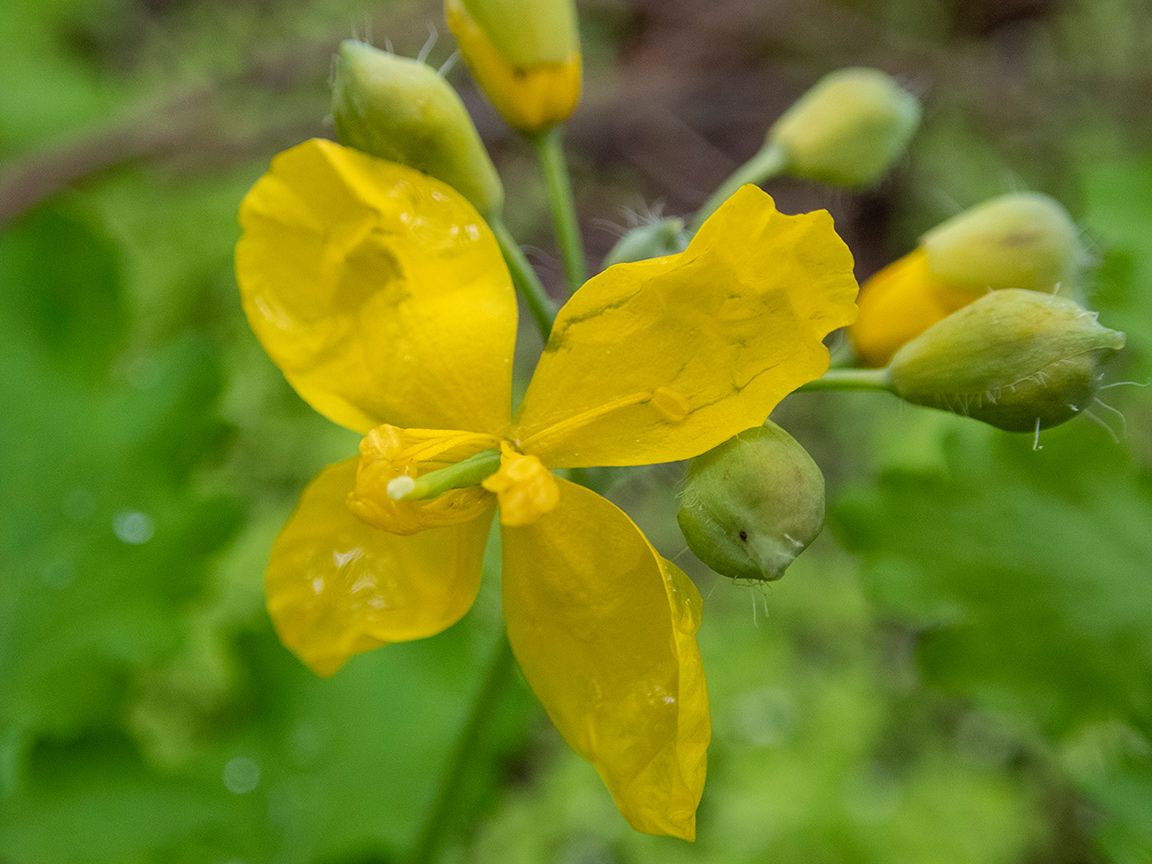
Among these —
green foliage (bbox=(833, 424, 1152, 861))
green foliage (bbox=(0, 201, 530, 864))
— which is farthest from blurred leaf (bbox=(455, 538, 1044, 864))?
green foliage (bbox=(833, 424, 1152, 861))

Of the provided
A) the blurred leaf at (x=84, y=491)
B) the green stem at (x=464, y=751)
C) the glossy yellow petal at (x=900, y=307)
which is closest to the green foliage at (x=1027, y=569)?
the glossy yellow petal at (x=900, y=307)

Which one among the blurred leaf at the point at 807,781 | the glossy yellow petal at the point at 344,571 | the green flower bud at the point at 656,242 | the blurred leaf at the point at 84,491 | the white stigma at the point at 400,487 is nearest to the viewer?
the white stigma at the point at 400,487

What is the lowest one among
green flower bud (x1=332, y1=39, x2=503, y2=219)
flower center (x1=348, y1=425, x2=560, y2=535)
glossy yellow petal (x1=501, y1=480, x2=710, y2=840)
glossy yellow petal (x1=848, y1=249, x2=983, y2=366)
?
glossy yellow petal (x1=501, y1=480, x2=710, y2=840)

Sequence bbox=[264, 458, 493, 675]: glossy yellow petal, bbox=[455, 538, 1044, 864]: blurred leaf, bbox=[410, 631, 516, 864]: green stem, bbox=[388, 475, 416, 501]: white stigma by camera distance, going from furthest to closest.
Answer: bbox=[455, 538, 1044, 864]: blurred leaf < bbox=[410, 631, 516, 864]: green stem < bbox=[264, 458, 493, 675]: glossy yellow petal < bbox=[388, 475, 416, 501]: white stigma

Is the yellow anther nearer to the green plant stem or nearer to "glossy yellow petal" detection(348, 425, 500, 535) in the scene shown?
"glossy yellow petal" detection(348, 425, 500, 535)

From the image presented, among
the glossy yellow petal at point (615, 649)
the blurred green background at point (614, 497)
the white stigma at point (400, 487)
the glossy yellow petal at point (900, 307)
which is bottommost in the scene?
the blurred green background at point (614, 497)

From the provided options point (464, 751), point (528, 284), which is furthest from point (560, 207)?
point (464, 751)

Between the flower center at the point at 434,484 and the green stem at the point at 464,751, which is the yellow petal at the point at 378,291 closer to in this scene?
the flower center at the point at 434,484

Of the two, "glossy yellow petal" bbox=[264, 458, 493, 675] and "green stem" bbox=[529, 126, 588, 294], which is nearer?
"glossy yellow petal" bbox=[264, 458, 493, 675]
